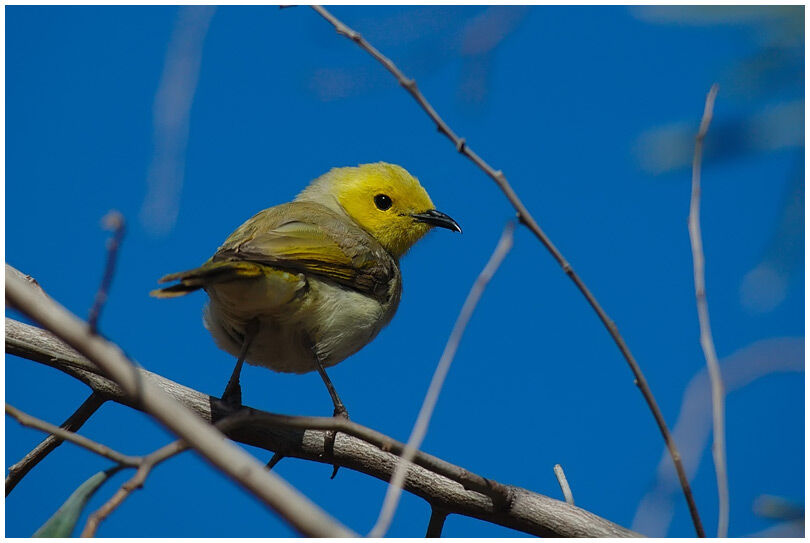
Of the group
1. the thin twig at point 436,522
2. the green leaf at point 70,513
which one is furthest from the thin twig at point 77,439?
the thin twig at point 436,522

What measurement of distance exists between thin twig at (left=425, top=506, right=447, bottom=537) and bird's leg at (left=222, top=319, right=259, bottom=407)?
3.69ft

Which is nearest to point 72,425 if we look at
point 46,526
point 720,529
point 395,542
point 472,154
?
point 46,526

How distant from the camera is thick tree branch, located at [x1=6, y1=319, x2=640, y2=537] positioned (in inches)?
127

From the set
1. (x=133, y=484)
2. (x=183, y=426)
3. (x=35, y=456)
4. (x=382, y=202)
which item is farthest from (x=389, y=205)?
(x=183, y=426)

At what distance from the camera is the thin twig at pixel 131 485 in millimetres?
1617

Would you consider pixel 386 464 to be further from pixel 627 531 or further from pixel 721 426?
pixel 721 426

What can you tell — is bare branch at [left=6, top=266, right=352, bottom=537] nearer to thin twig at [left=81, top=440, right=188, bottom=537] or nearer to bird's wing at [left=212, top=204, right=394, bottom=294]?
thin twig at [left=81, top=440, right=188, bottom=537]

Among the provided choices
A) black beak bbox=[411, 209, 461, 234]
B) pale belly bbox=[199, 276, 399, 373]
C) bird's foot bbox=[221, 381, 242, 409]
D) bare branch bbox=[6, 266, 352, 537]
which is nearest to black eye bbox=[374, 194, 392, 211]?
black beak bbox=[411, 209, 461, 234]

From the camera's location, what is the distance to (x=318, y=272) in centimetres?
425

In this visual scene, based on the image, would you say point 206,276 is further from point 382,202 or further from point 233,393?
point 382,202

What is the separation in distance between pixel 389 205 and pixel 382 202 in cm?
5

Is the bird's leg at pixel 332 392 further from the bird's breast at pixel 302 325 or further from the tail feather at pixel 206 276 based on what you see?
the tail feather at pixel 206 276

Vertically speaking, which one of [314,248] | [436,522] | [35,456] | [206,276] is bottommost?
[35,456]

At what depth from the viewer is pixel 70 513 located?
2281 millimetres
